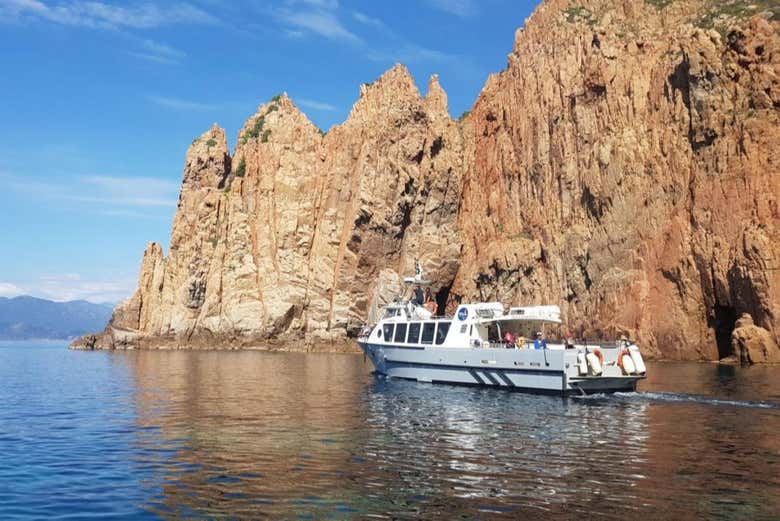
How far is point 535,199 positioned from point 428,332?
5354 cm

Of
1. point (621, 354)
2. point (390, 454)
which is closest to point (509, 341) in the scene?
point (621, 354)

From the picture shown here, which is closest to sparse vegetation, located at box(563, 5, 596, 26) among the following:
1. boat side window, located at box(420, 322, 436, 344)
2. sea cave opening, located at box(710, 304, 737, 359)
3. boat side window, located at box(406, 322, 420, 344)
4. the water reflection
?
sea cave opening, located at box(710, 304, 737, 359)

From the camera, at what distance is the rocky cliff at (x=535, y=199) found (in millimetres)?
72562

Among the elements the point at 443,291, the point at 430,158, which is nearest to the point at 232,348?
the point at 443,291

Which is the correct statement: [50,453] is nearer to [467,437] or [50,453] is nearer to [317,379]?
[467,437]

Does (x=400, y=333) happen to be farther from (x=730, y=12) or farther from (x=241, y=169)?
(x=241, y=169)

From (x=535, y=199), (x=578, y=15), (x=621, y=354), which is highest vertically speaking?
(x=578, y=15)

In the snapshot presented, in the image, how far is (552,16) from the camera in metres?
103

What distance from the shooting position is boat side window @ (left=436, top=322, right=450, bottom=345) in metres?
45.4

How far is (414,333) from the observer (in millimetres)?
47781

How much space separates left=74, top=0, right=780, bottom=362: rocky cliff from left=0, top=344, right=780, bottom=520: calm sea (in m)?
34.5

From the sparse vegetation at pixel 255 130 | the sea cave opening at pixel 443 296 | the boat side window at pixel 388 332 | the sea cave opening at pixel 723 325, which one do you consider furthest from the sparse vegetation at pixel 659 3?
the boat side window at pixel 388 332

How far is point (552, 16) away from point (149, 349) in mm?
77646

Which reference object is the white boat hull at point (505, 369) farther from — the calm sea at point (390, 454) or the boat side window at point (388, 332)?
the calm sea at point (390, 454)
